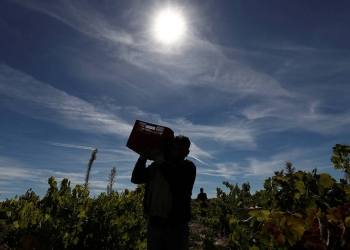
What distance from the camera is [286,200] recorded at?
1766mm

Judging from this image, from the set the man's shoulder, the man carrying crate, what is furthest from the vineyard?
the man's shoulder

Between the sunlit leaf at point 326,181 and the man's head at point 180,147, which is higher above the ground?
the man's head at point 180,147

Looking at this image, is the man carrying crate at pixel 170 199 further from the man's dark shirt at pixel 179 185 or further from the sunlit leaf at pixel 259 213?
the sunlit leaf at pixel 259 213

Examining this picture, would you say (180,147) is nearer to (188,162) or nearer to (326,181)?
(188,162)

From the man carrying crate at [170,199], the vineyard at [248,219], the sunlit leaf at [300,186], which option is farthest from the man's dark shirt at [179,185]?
the sunlit leaf at [300,186]

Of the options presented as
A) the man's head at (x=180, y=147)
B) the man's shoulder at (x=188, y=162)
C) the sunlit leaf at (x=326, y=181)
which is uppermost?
the man's head at (x=180, y=147)

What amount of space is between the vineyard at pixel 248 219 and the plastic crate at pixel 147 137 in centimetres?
101

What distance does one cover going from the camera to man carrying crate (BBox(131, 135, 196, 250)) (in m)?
2.61

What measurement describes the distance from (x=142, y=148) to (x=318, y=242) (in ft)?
6.69

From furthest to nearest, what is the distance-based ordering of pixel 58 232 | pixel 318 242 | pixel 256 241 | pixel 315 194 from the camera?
pixel 58 232 < pixel 315 194 < pixel 256 241 < pixel 318 242

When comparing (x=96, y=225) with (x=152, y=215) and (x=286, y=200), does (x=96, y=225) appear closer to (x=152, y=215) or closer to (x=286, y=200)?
(x=152, y=215)

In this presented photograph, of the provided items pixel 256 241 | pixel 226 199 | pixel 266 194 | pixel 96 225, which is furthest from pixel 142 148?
pixel 226 199

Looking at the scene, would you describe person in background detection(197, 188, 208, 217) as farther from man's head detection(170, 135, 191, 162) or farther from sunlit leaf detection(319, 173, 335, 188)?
sunlit leaf detection(319, 173, 335, 188)

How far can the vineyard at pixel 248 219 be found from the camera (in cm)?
100
